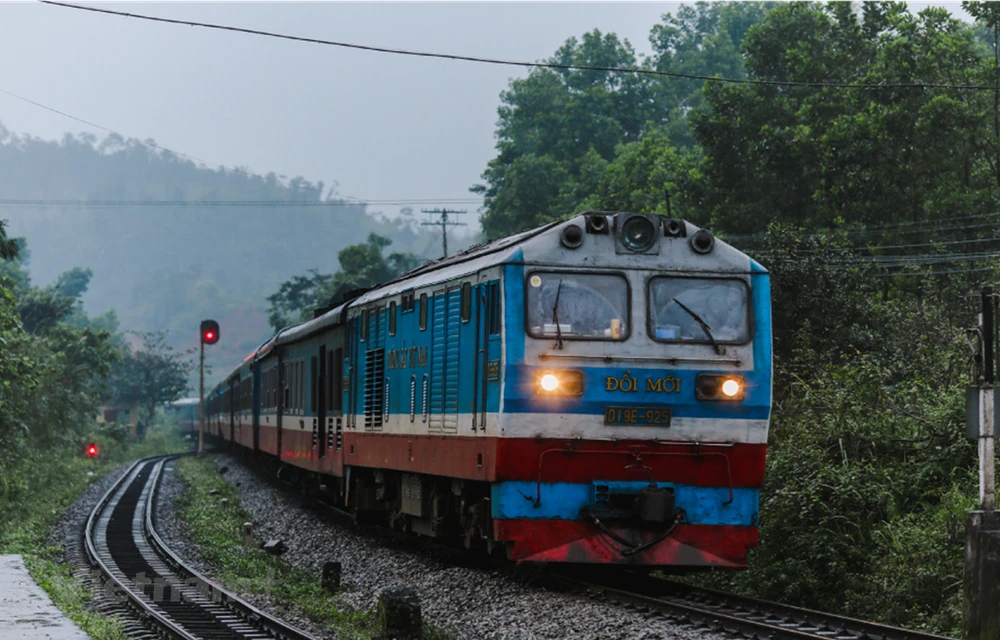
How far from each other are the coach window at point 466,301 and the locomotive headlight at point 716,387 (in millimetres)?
2367

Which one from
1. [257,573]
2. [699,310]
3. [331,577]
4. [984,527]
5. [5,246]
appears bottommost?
[257,573]

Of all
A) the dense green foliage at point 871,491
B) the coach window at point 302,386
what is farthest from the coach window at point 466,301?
the coach window at point 302,386

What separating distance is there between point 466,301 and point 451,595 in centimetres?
291

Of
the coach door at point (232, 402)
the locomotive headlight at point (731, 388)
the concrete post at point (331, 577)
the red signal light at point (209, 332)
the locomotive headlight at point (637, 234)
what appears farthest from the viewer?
the coach door at point (232, 402)

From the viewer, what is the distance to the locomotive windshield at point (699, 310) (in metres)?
12.1

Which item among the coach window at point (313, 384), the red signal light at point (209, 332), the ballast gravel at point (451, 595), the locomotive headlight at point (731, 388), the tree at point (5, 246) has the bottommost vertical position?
the ballast gravel at point (451, 595)

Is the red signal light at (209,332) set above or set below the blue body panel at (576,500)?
above

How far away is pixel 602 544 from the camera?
11.7 meters

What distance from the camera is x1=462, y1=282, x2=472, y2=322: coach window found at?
1284cm

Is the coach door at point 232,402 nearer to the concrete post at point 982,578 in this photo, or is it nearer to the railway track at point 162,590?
the railway track at point 162,590

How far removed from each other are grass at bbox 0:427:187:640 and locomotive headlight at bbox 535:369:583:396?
4184mm

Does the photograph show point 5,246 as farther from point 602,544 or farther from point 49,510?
point 602,544

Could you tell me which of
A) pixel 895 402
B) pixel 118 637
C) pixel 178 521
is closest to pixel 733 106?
pixel 178 521

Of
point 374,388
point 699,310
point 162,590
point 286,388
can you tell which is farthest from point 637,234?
point 286,388
